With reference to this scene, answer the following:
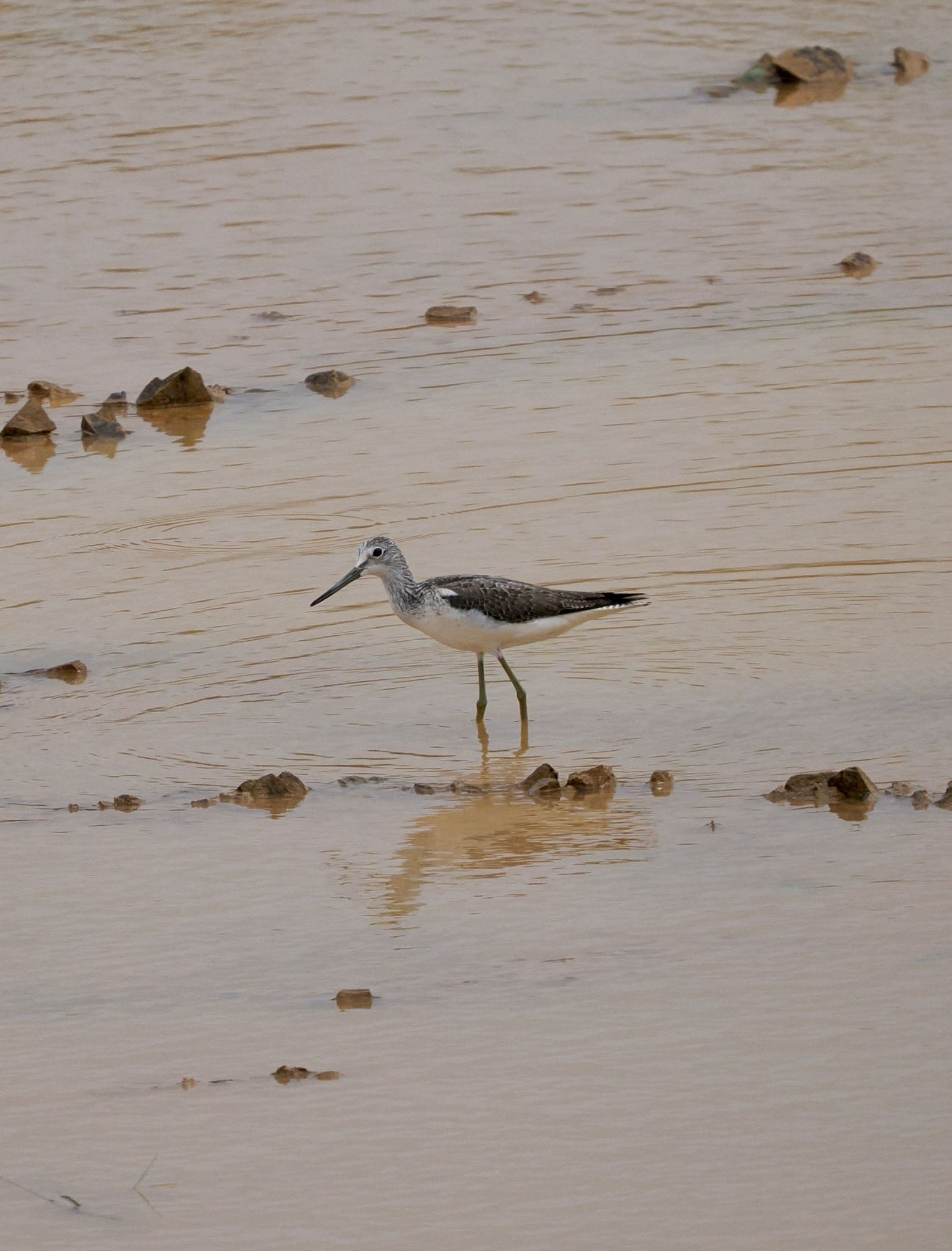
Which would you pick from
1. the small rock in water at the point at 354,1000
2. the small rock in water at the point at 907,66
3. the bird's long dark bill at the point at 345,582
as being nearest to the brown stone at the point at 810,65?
the small rock in water at the point at 907,66

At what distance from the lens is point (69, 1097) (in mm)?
5387

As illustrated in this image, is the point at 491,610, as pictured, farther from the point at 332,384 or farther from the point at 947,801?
the point at 332,384

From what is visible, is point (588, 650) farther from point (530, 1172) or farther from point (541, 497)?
point (530, 1172)

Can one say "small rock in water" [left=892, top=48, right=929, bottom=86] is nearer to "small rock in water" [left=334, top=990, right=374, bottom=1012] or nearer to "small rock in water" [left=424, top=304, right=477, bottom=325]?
"small rock in water" [left=424, top=304, right=477, bottom=325]

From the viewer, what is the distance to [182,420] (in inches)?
516

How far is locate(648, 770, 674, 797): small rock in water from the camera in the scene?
7.41m

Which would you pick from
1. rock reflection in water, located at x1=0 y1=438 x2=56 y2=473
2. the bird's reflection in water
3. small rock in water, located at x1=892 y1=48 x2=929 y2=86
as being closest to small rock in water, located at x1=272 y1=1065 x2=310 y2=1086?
the bird's reflection in water

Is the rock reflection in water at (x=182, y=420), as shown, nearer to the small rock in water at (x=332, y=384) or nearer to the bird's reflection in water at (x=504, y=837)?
the small rock in water at (x=332, y=384)

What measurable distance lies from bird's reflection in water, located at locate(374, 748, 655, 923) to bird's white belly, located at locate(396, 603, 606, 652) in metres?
0.87

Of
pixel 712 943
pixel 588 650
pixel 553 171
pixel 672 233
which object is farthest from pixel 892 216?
pixel 712 943

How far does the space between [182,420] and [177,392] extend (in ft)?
0.66

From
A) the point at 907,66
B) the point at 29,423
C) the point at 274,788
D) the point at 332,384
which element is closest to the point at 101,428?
the point at 29,423

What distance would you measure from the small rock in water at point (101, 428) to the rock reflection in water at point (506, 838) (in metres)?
5.80

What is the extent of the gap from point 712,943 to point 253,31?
18960mm
